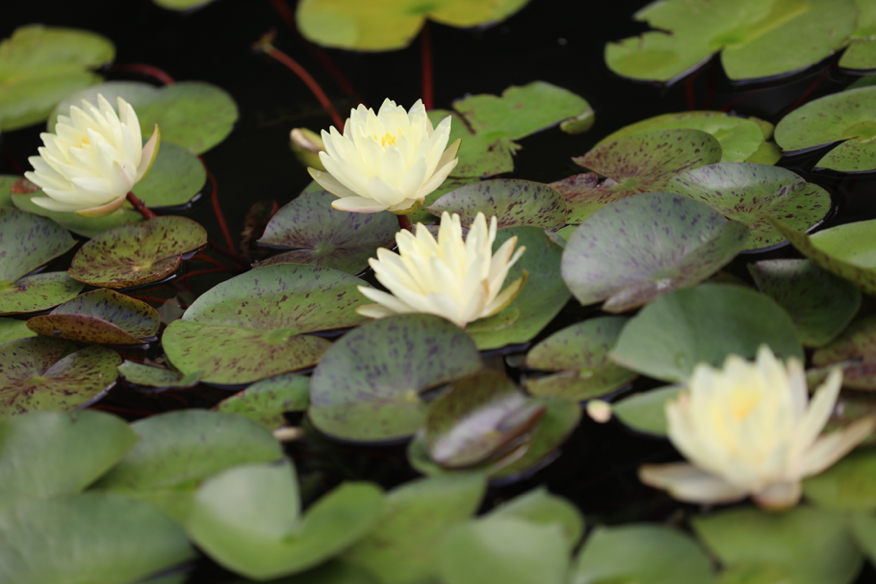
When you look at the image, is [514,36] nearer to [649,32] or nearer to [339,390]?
[649,32]

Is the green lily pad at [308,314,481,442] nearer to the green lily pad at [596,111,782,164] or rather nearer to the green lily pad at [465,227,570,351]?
the green lily pad at [465,227,570,351]

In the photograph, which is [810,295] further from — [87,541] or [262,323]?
[87,541]

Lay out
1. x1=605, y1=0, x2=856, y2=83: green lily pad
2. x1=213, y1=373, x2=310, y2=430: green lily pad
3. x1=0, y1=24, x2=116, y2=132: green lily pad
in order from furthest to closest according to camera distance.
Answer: x1=0, y1=24, x2=116, y2=132: green lily pad → x1=605, y1=0, x2=856, y2=83: green lily pad → x1=213, y1=373, x2=310, y2=430: green lily pad

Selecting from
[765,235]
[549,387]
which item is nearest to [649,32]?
[765,235]

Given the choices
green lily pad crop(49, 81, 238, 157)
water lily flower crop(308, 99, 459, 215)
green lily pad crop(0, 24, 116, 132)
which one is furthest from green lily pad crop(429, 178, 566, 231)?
green lily pad crop(0, 24, 116, 132)

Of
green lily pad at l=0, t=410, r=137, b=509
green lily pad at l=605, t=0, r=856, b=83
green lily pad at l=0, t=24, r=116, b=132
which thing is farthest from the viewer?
green lily pad at l=0, t=24, r=116, b=132

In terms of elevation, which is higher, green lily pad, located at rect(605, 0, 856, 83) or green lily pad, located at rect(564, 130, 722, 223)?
green lily pad, located at rect(605, 0, 856, 83)
